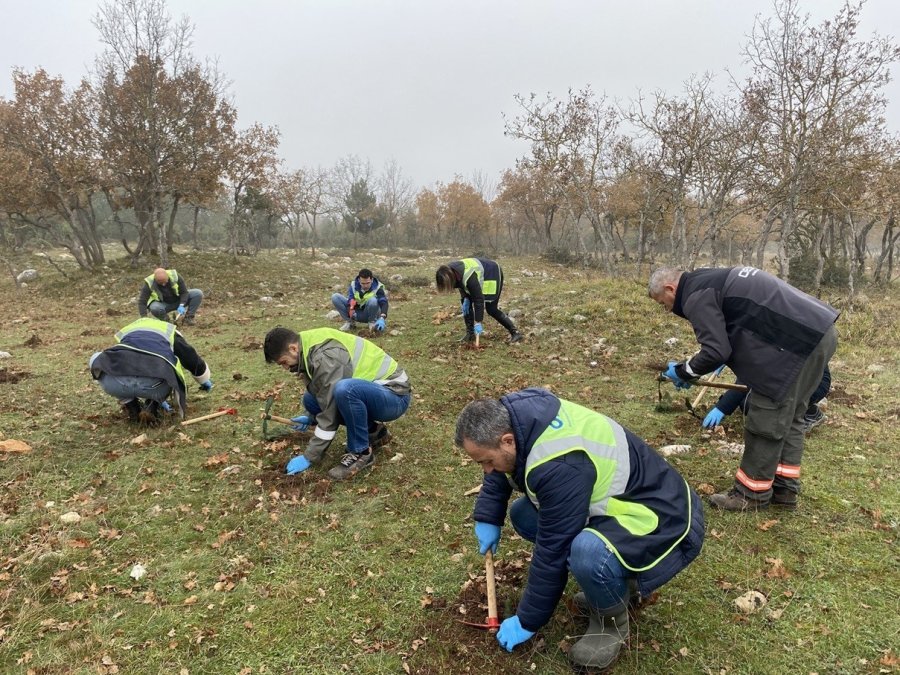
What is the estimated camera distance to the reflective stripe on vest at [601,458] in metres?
2.28

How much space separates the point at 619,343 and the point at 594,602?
23.4 ft

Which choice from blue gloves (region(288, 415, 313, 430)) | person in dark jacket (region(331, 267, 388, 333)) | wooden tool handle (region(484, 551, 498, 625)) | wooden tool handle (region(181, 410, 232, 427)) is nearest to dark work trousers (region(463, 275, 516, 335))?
person in dark jacket (region(331, 267, 388, 333))

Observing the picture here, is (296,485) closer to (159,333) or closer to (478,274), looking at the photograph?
(159,333)

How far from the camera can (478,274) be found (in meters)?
8.66

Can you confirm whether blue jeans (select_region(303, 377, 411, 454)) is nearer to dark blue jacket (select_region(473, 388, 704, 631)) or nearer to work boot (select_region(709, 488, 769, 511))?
dark blue jacket (select_region(473, 388, 704, 631))

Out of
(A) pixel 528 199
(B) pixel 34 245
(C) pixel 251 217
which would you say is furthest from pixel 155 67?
(A) pixel 528 199

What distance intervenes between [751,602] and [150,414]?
19.4ft

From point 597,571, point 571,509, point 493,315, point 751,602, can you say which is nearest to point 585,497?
point 571,509

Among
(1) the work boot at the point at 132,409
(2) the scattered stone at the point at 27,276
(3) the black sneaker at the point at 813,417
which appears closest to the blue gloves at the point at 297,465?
(1) the work boot at the point at 132,409

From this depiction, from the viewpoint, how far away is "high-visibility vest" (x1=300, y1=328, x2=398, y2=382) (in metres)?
4.43

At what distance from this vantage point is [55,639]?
2857 mm

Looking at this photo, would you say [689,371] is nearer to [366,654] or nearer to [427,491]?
[427,491]

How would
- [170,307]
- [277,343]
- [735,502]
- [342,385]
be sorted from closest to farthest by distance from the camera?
[735,502] → [277,343] → [342,385] → [170,307]

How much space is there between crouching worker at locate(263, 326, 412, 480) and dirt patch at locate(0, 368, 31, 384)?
5303 millimetres
